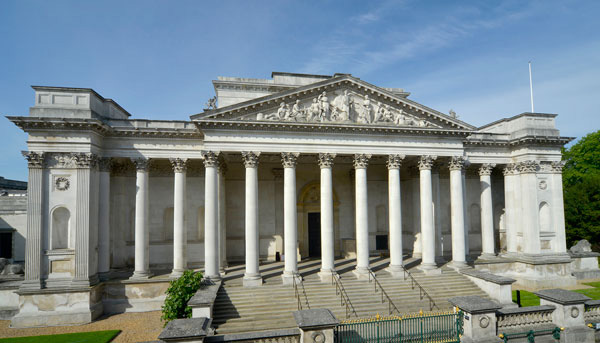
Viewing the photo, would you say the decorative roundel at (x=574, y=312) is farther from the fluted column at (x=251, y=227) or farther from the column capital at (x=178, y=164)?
the column capital at (x=178, y=164)

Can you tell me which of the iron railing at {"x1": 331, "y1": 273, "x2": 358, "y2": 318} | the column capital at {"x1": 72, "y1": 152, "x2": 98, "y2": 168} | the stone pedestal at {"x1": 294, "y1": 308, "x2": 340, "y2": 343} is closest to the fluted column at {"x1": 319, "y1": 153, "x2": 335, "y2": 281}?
the iron railing at {"x1": 331, "y1": 273, "x2": 358, "y2": 318}

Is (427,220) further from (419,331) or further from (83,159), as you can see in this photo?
(83,159)

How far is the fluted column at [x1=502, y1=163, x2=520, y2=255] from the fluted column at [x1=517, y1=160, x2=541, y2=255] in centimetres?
70

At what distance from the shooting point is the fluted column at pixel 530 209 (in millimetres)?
26375

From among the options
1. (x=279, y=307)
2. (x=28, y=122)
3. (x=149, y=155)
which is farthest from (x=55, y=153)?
(x=279, y=307)

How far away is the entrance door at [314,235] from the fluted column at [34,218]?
61.6ft

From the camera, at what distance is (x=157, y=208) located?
84.4ft

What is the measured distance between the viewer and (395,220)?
2319cm

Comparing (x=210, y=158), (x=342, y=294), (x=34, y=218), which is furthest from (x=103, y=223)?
(x=342, y=294)

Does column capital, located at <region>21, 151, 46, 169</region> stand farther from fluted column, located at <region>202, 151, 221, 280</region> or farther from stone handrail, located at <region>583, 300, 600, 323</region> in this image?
stone handrail, located at <region>583, 300, 600, 323</region>

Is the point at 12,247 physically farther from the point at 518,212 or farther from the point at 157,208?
the point at 518,212

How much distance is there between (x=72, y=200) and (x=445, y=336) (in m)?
20.9

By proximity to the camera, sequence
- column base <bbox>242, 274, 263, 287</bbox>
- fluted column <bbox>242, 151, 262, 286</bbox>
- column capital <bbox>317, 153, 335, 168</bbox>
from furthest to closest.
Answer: column capital <bbox>317, 153, 335, 168</bbox>
fluted column <bbox>242, 151, 262, 286</bbox>
column base <bbox>242, 274, 263, 287</bbox>

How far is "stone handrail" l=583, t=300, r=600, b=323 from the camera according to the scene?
13842 mm
